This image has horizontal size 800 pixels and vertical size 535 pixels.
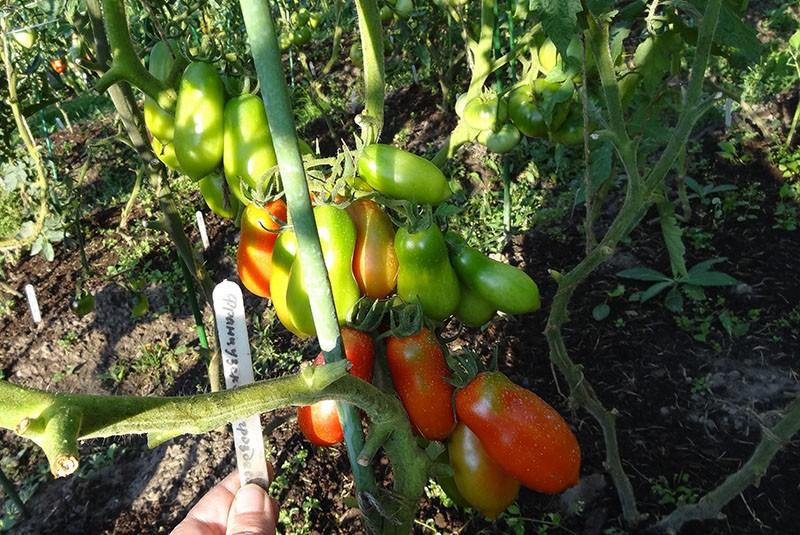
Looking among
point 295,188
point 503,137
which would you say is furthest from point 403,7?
point 295,188

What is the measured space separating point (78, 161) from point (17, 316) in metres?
1.55

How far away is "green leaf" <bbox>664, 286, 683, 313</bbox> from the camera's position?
7.26ft

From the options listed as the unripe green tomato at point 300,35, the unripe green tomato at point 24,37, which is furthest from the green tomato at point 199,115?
the unripe green tomato at point 300,35

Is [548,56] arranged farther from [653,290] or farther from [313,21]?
[313,21]

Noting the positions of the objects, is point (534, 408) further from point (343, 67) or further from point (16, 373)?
point (343, 67)

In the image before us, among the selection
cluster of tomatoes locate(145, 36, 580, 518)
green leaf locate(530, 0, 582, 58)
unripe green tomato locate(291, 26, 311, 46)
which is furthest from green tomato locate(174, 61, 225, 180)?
unripe green tomato locate(291, 26, 311, 46)

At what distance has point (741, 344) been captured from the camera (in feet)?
6.81

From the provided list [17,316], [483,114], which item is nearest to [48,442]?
[483,114]

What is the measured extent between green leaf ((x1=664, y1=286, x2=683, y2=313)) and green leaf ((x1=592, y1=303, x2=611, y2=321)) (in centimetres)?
21

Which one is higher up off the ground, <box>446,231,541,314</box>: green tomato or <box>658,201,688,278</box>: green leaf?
<box>446,231,541,314</box>: green tomato

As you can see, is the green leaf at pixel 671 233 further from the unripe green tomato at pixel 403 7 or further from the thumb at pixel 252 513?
the unripe green tomato at pixel 403 7

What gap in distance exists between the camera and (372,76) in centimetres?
83

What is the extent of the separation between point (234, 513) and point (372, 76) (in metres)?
0.75

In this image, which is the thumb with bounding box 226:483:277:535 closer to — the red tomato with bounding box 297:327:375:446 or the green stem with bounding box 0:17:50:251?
the red tomato with bounding box 297:327:375:446
